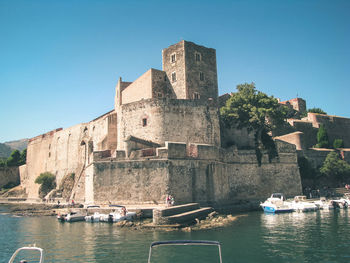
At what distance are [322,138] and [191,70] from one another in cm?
2105

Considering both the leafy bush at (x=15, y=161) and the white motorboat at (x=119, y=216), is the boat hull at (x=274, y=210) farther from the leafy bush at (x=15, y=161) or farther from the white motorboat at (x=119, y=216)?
the leafy bush at (x=15, y=161)

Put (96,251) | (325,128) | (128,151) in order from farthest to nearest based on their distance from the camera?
(325,128) < (128,151) < (96,251)

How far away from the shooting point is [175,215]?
64.0 ft

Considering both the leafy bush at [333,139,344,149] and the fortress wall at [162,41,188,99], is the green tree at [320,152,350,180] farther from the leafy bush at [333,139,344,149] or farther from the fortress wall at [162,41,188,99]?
the fortress wall at [162,41,188,99]

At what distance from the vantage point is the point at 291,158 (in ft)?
108

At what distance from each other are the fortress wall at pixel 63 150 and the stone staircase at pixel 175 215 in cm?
1485

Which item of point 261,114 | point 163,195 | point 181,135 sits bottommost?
point 163,195

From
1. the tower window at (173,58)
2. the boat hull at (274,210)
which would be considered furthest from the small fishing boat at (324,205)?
the tower window at (173,58)

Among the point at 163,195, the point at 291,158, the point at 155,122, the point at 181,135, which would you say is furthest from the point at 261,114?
the point at 163,195

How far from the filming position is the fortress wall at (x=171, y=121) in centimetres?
2816

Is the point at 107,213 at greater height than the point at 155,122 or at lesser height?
lesser

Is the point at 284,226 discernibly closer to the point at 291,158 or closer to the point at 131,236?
the point at 131,236

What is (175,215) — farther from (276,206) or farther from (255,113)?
(255,113)

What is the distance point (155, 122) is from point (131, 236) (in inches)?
525
